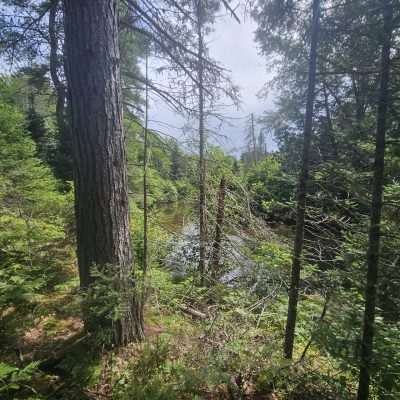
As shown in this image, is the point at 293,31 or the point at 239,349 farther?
the point at 293,31

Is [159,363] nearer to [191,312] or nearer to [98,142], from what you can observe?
[191,312]

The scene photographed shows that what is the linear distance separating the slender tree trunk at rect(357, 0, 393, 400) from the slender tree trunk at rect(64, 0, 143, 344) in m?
2.11

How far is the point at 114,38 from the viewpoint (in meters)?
2.18

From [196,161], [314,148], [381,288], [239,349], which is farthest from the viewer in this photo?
[196,161]

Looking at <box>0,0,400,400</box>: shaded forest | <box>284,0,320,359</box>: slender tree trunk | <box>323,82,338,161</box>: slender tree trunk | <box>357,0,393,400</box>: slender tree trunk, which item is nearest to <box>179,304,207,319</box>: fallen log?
<box>0,0,400,400</box>: shaded forest

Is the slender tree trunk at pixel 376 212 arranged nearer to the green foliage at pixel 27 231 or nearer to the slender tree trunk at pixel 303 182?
the slender tree trunk at pixel 303 182

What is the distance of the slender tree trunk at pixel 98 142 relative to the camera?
206 centimetres

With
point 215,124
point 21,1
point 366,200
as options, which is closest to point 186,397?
point 366,200

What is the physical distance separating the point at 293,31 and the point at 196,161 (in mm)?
2920

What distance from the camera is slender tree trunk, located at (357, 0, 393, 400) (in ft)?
6.46

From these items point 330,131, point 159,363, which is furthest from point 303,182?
point 159,363

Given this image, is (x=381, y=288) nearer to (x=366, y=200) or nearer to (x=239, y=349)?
(x=366, y=200)

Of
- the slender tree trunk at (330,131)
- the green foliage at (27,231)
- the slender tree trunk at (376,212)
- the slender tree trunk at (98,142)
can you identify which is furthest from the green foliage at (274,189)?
the green foliage at (27,231)

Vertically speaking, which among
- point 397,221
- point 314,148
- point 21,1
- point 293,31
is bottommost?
point 397,221
